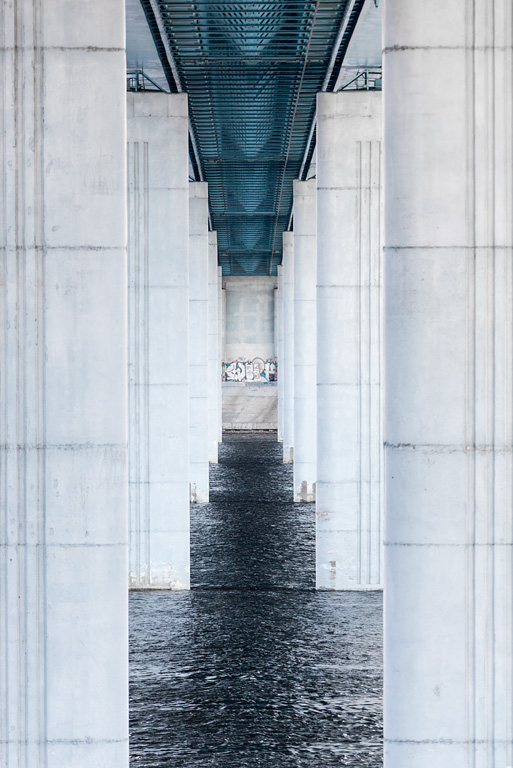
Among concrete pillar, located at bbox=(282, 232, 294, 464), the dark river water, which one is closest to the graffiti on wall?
concrete pillar, located at bbox=(282, 232, 294, 464)

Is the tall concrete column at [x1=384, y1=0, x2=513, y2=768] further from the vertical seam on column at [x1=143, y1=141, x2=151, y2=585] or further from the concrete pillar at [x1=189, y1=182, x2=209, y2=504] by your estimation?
the concrete pillar at [x1=189, y1=182, x2=209, y2=504]

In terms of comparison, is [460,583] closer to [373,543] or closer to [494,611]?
[494,611]

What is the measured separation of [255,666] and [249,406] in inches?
1886

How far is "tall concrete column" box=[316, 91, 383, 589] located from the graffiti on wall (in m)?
50.1

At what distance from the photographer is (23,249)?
7.82 meters

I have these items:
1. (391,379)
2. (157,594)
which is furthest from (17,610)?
(157,594)

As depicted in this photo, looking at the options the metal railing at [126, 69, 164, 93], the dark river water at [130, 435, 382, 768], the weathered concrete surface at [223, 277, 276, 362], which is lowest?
the dark river water at [130, 435, 382, 768]

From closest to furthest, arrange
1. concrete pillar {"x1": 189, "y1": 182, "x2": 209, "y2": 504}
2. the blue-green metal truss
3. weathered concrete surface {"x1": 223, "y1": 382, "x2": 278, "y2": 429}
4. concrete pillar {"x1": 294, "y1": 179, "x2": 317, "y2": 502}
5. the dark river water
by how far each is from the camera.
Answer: the dark river water → the blue-green metal truss → concrete pillar {"x1": 294, "y1": 179, "x2": 317, "y2": 502} → concrete pillar {"x1": 189, "y1": 182, "x2": 209, "y2": 504} → weathered concrete surface {"x1": 223, "y1": 382, "x2": 278, "y2": 429}

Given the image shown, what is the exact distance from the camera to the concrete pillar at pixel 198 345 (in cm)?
2691

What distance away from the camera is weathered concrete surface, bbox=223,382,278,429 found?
58.0 metres

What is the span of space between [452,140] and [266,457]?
31680 millimetres

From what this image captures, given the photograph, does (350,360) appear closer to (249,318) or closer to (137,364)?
(137,364)

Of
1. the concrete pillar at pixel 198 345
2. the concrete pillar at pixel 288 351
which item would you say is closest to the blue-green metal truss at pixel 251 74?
the concrete pillar at pixel 198 345

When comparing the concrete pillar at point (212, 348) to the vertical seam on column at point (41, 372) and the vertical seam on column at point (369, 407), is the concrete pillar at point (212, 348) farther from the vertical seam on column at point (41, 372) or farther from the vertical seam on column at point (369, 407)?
the vertical seam on column at point (41, 372)
